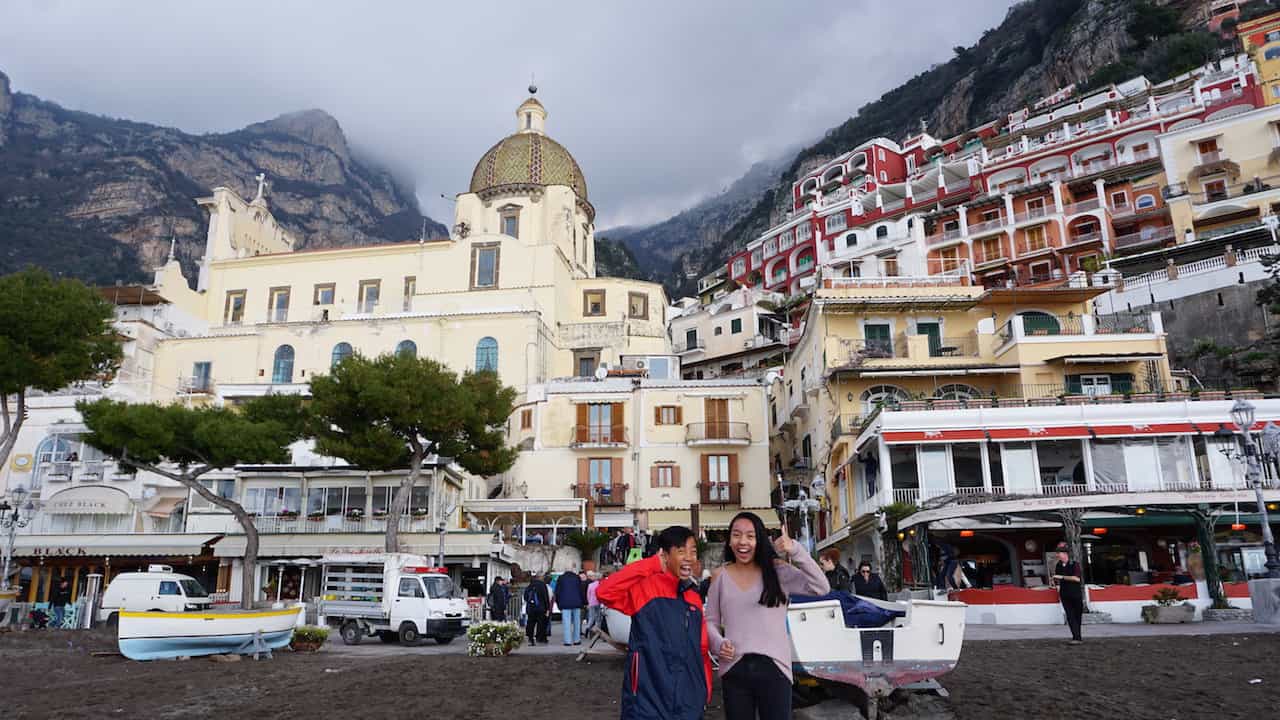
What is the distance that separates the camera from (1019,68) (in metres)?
94.6

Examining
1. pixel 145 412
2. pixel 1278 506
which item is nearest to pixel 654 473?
pixel 145 412

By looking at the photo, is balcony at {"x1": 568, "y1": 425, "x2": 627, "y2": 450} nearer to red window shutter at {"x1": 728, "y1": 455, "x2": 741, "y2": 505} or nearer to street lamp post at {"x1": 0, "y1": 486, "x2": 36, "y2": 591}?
red window shutter at {"x1": 728, "y1": 455, "x2": 741, "y2": 505}

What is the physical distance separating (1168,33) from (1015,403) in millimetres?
68639

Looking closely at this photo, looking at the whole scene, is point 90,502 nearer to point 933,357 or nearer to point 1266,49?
point 933,357

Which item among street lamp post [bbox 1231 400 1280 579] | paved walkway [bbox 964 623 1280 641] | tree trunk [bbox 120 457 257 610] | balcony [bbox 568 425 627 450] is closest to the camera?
paved walkway [bbox 964 623 1280 641]

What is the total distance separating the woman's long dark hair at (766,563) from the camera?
16.7 ft

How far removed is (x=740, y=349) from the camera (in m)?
57.5

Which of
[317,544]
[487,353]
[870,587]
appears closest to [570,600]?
[870,587]

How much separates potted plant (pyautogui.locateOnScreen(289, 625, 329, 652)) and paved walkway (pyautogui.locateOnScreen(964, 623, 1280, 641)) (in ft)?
39.9

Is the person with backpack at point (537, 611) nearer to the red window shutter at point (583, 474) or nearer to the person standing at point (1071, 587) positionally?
the person standing at point (1071, 587)

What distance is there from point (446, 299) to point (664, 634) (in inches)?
1733

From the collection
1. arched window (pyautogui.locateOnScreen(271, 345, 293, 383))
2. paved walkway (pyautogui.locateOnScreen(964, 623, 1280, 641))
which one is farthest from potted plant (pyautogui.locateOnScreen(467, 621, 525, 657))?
arched window (pyautogui.locateOnScreen(271, 345, 293, 383))

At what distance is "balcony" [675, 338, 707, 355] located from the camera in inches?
2355

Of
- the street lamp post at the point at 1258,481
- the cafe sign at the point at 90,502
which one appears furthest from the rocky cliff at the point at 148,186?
the street lamp post at the point at 1258,481
